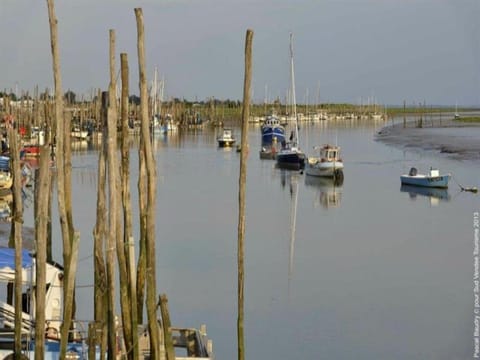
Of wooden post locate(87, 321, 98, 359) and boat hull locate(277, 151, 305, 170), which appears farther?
boat hull locate(277, 151, 305, 170)

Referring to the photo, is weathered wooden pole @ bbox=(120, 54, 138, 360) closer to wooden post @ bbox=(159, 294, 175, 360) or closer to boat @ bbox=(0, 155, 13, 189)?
wooden post @ bbox=(159, 294, 175, 360)

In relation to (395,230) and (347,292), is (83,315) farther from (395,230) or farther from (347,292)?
(395,230)

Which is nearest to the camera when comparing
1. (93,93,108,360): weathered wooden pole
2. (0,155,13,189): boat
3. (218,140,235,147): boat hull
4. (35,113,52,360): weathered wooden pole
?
(35,113,52,360): weathered wooden pole

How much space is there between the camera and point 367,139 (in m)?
95.1

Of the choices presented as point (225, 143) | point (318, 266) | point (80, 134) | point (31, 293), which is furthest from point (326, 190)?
point (80, 134)

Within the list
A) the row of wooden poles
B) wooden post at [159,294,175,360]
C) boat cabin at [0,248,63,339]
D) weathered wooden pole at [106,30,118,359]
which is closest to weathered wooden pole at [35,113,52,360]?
the row of wooden poles

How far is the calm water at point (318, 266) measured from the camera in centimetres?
1744

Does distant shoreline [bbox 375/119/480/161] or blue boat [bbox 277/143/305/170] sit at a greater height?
blue boat [bbox 277/143/305/170]

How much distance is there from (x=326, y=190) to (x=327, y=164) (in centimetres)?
513

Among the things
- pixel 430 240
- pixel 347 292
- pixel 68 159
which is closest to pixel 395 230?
pixel 430 240

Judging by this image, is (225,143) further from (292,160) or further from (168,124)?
(168,124)

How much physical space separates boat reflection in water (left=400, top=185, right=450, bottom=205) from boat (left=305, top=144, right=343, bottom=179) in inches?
202

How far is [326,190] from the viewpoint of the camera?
144ft

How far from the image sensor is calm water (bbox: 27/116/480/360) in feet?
57.2
